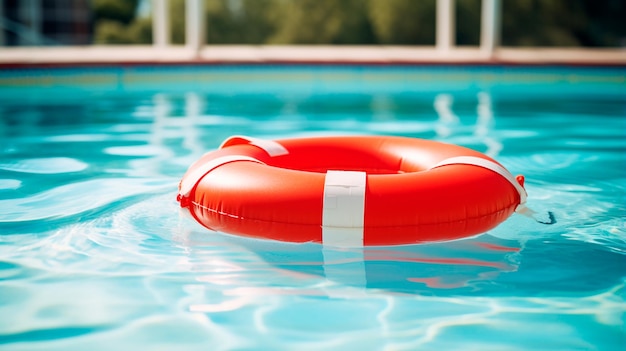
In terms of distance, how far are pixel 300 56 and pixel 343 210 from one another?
21.0 feet

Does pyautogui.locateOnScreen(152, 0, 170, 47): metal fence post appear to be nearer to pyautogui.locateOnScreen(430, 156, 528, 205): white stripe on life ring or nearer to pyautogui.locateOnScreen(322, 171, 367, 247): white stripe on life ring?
pyautogui.locateOnScreen(430, 156, 528, 205): white stripe on life ring

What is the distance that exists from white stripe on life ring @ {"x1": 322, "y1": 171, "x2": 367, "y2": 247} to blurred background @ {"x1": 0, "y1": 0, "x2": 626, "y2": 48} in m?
8.14

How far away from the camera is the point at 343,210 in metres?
1.94

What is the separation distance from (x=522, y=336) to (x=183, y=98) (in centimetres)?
521

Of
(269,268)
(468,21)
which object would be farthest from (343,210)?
(468,21)

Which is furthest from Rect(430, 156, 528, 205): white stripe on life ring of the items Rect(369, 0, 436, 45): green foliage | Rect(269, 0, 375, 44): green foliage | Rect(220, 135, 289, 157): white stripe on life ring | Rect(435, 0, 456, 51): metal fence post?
Rect(269, 0, 375, 44): green foliage

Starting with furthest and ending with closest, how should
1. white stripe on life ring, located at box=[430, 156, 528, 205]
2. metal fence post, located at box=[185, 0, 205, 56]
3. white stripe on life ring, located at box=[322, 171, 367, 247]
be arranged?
metal fence post, located at box=[185, 0, 205, 56]
white stripe on life ring, located at box=[430, 156, 528, 205]
white stripe on life ring, located at box=[322, 171, 367, 247]

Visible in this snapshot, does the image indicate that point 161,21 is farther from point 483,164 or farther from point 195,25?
point 483,164

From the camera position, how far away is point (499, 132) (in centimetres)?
455

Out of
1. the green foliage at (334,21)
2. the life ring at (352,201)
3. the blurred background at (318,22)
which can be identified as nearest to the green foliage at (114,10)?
the blurred background at (318,22)

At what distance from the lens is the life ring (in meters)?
1.95

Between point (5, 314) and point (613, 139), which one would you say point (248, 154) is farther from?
point (613, 139)

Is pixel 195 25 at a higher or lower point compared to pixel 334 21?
lower

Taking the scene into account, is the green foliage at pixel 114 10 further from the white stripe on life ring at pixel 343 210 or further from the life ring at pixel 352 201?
the white stripe on life ring at pixel 343 210
